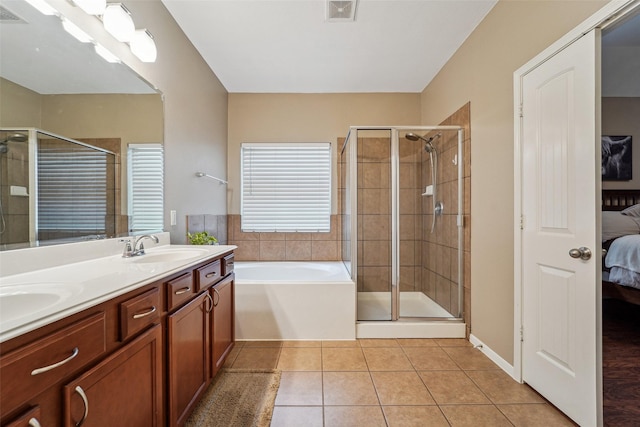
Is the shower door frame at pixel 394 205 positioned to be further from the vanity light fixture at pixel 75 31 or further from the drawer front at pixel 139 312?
the vanity light fixture at pixel 75 31

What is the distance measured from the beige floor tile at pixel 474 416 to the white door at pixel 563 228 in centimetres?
35

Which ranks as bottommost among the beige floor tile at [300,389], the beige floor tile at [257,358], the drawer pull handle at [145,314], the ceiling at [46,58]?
the beige floor tile at [300,389]

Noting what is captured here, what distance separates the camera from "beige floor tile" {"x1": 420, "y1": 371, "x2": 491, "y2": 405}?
166 centimetres

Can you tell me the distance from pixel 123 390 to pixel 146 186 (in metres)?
1.24

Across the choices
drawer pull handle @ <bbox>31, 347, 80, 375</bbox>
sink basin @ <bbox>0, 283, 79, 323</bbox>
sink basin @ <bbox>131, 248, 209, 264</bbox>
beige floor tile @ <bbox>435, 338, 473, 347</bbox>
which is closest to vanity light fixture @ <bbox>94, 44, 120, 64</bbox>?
sink basin @ <bbox>131, 248, 209, 264</bbox>

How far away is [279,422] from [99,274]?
1.17 m

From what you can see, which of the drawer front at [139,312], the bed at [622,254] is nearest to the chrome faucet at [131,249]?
the drawer front at [139,312]

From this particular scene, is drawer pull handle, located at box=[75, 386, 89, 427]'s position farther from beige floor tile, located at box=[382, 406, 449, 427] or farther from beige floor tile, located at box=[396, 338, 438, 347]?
beige floor tile, located at box=[396, 338, 438, 347]

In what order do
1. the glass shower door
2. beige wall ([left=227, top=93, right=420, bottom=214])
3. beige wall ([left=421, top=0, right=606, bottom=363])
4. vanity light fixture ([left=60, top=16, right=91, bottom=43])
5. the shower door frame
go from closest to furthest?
vanity light fixture ([left=60, top=16, right=91, bottom=43]) < beige wall ([left=421, top=0, right=606, bottom=363]) < the shower door frame < the glass shower door < beige wall ([left=227, top=93, right=420, bottom=214])

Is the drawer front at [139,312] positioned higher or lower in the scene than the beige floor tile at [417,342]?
higher

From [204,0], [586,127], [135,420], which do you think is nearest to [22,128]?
[135,420]

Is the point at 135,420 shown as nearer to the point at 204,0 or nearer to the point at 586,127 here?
the point at 586,127

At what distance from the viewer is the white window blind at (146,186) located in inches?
65.7

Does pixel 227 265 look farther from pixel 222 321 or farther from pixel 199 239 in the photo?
pixel 199 239
